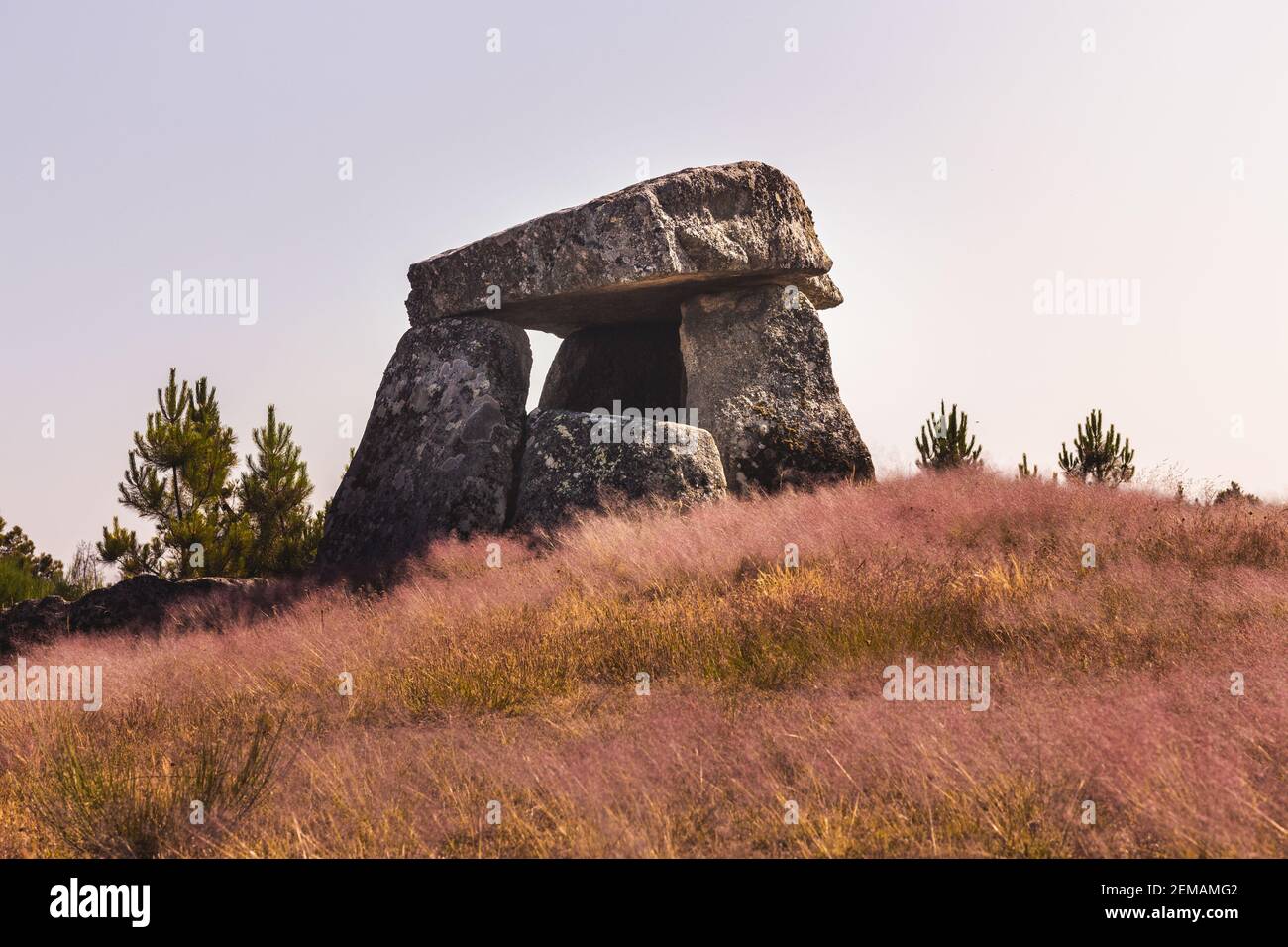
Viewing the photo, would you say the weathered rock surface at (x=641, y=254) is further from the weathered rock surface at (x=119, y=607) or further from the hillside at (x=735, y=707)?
the weathered rock surface at (x=119, y=607)

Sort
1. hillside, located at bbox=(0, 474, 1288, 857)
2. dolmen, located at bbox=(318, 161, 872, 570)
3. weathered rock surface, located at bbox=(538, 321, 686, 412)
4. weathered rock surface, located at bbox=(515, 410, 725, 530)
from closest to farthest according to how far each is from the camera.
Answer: hillside, located at bbox=(0, 474, 1288, 857) < weathered rock surface, located at bbox=(515, 410, 725, 530) < dolmen, located at bbox=(318, 161, 872, 570) < weathered rock surface, located at bbox=(538, 321, 686, 412)

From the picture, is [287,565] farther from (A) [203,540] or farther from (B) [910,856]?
(B) [910,856]

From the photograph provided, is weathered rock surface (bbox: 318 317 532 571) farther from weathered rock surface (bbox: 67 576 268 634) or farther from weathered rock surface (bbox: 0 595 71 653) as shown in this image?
weathered rock surface (bbox: 0 595 71 653)

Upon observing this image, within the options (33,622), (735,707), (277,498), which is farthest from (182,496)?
(735,707)

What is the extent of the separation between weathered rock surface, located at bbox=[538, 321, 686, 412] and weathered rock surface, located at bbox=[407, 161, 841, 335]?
874 mm

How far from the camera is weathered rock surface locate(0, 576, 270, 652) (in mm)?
9781

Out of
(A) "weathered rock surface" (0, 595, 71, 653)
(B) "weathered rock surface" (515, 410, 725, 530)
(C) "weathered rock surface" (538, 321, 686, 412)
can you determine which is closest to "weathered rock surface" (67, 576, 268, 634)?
(A) "weathered rock surface" (0, 595, 71, 653)

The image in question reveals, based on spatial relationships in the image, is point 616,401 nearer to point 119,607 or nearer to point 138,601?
point 138,601

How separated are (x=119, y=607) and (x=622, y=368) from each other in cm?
672

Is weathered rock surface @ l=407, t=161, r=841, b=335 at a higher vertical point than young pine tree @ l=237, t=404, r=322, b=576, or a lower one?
higher

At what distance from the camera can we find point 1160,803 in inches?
131

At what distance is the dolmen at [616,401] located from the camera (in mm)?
10727
